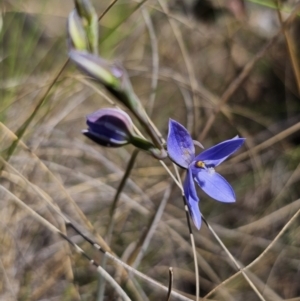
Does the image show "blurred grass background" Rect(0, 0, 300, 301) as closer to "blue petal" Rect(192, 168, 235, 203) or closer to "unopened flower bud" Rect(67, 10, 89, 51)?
"blue petal" Rect(192, 168, 235, 203)

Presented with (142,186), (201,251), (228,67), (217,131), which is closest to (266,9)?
(228,67)

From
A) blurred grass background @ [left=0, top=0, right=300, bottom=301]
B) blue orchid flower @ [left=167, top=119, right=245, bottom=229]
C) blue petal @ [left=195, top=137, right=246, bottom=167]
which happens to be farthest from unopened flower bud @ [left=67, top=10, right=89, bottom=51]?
blurred grass background @ [left=0, top=0, right=300, bottom=301]

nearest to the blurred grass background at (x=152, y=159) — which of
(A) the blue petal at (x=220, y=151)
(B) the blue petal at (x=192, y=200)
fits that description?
(A) the blue petal at (x=220, y=151)

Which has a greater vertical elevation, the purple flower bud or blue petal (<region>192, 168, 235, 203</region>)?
the purple flower bud

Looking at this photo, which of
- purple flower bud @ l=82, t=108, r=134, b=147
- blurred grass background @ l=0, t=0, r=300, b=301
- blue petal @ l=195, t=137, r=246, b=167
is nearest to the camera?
purple flower bud @ l=82, t=108, r=134, b=147

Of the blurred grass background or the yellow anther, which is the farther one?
the blurred grass background

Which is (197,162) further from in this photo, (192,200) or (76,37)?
(76,37)

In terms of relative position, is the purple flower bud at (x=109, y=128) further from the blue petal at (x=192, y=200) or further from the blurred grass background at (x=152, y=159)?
the blurred grass background at (x=152, y=159)

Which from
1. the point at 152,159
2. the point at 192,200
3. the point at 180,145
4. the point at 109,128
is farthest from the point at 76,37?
the point at 152,159

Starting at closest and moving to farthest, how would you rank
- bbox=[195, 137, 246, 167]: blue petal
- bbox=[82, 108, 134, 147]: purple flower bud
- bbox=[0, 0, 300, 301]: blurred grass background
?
bbox=[82, 108, 134, 147]: purple flower bud
bbox=[195, 137, 246, 167]: blue petal
bbox=[0, 0, 300, 301]: blurred grass background
